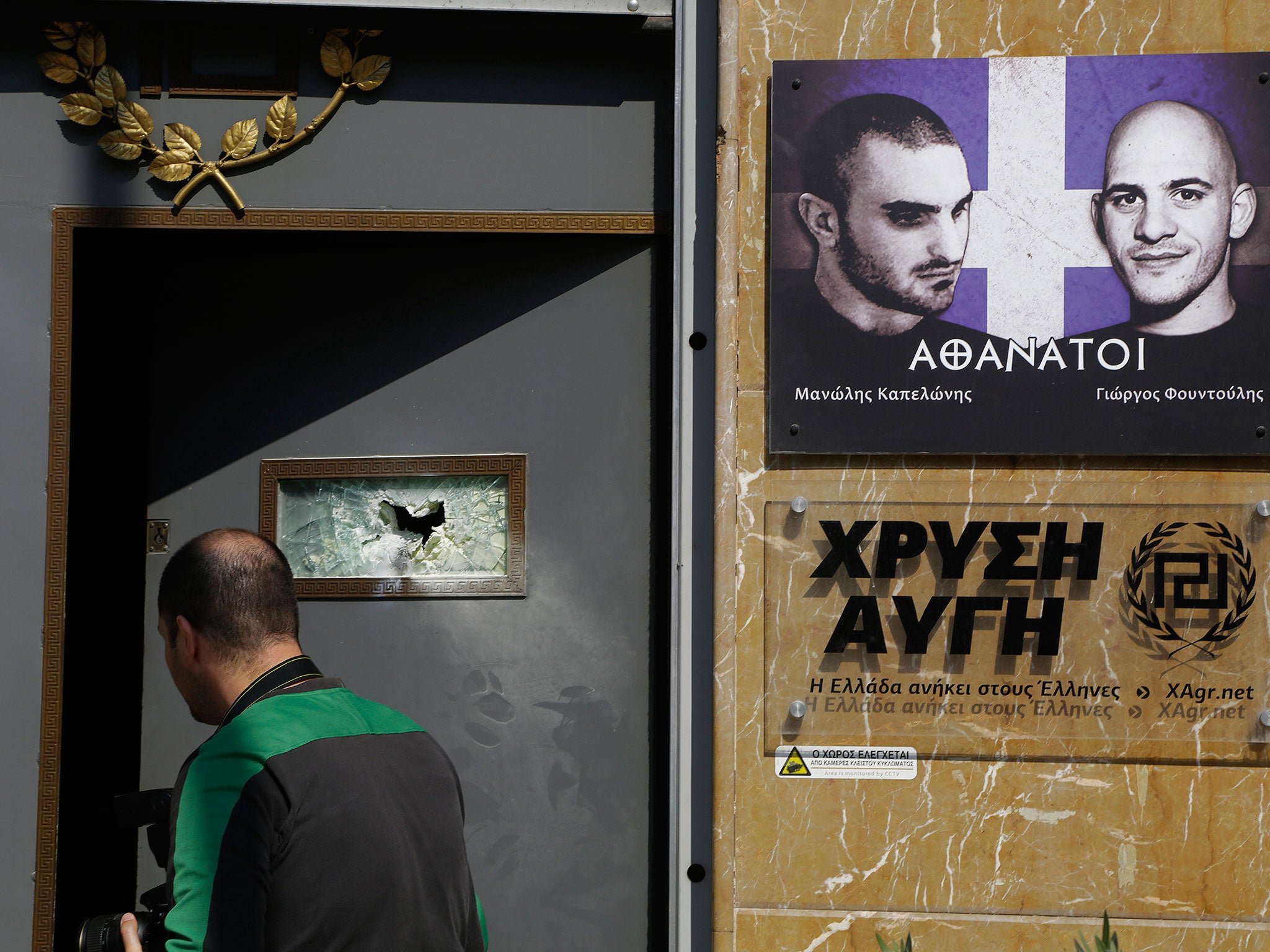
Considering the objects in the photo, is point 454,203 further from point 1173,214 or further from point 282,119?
point 1173,214

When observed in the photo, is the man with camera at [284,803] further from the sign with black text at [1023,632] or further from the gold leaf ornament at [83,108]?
the gold leaf ornament at [83,108]

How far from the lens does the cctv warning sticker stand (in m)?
2.74

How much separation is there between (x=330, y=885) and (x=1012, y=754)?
1.77m

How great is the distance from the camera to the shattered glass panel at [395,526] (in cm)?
324

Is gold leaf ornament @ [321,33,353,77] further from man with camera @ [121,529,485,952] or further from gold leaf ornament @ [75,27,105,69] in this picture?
man with camera @ [121,529,485,952]

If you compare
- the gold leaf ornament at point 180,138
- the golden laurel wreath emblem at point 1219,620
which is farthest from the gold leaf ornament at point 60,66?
the golden laurel wreath emblem at point 1219,620

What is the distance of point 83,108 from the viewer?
113 inches

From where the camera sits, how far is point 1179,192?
2785mm

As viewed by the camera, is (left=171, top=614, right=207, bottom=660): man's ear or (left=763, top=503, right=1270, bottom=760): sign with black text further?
(left=763, top=503, right=1270, bottom=760): sign with black text

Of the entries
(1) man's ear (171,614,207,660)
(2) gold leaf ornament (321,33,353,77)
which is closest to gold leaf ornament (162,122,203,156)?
(2) gold leaf ornament (321,33,353,77)

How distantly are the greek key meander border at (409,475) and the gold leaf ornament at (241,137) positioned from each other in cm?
91

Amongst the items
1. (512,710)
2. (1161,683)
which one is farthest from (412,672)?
(1161,683)

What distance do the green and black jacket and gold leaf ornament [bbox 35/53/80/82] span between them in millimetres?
1977

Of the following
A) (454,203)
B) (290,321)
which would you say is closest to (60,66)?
(290,321)
